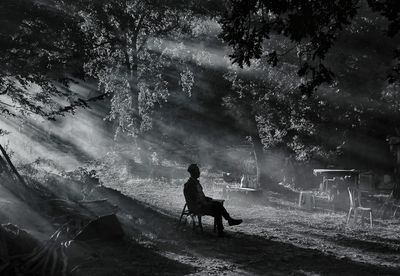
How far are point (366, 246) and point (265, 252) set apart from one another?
2602mm

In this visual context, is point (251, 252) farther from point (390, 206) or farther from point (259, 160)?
point (259, 160)

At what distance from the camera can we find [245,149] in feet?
105

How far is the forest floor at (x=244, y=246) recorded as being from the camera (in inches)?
289

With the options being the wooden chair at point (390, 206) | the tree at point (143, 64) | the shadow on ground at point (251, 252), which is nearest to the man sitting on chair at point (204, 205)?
the shadow on ground at point (251, 252)

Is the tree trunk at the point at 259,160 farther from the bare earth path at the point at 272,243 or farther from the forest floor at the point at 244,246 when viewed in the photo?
the forest floor at the point at 244,246

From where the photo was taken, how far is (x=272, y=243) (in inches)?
378

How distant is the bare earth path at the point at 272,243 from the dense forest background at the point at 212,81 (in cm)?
346

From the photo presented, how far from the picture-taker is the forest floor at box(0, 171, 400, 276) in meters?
7.33

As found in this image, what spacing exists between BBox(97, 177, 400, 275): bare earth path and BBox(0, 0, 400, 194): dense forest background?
136 inches

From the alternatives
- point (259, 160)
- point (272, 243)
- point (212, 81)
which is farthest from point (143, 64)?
point (272, 243)

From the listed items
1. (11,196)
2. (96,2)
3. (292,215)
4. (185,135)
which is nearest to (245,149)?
(185,135)

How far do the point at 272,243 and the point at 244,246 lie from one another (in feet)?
2.72

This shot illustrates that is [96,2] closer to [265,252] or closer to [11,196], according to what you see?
[11,196]

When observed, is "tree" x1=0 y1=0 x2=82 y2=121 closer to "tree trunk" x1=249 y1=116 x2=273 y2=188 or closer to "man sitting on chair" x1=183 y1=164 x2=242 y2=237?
"man sitting on chair" x1=183 y1=164 x2=242 y2=237
